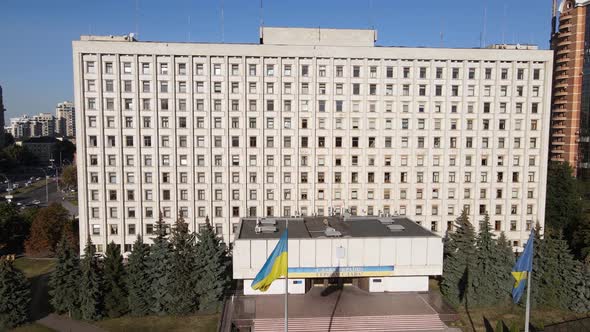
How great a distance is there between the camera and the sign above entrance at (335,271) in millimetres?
38188

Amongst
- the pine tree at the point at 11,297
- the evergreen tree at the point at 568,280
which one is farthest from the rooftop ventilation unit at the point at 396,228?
the pine tree at the point at 11,297

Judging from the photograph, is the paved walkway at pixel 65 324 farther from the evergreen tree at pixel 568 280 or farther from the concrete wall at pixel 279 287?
the evergreen tree at pixel 568 280

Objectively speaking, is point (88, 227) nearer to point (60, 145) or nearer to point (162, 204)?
point (162, 204)

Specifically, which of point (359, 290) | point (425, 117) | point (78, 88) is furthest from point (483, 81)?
point (78, 88)

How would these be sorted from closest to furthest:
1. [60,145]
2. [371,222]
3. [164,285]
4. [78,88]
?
1. [164,285]
2. [371,222]
3. [78,88]
4. [60,145]

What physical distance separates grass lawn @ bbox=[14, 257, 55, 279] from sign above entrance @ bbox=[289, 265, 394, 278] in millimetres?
32818

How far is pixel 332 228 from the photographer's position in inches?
1650

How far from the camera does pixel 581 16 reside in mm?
91688

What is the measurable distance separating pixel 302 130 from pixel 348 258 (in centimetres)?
2046

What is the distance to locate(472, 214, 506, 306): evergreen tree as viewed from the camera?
39.9 metres

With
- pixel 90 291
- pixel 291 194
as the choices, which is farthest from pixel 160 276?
pixel 291 194

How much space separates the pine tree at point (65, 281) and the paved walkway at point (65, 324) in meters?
0.60

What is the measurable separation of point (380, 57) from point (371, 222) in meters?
21.2

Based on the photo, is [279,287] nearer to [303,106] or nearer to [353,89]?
[303,106]
